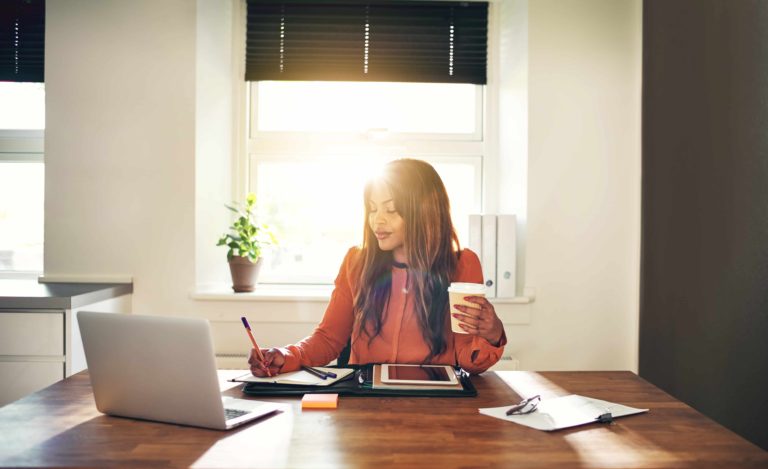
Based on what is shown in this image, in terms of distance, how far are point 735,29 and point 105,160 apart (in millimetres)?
2543

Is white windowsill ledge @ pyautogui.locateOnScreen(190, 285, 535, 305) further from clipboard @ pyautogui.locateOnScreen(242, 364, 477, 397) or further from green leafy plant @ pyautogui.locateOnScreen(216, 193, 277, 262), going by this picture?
clipboard @ pyautogui.locateOnScreen(242, 364, 477, 397)

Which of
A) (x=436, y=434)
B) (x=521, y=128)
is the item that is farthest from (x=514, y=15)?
(x=436, y=434)

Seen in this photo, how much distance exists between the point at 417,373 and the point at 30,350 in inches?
61.5

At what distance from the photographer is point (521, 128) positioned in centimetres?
265

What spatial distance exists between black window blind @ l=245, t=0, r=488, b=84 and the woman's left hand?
1.72 m

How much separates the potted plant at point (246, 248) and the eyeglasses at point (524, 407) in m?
1.68

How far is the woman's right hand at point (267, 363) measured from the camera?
4.60 ft

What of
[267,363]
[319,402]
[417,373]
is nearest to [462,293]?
[417,373]

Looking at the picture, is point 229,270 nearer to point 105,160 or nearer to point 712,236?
point 105,160

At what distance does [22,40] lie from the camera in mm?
2893

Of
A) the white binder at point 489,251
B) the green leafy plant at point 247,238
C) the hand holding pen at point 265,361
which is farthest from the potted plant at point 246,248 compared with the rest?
the hand holding pen at point 265,361

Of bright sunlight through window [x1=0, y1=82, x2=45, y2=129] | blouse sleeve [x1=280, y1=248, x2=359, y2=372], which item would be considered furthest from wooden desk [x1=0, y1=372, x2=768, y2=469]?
bright sunlight through window [x1=0, y1=82, x2=45, y2=129]

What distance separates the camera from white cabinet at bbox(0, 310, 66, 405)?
2.13m

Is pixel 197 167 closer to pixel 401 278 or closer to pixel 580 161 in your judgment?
pixel 401 278
